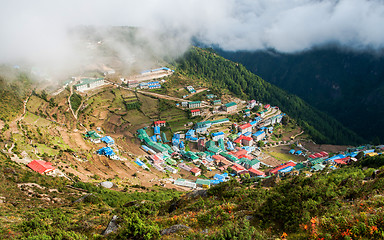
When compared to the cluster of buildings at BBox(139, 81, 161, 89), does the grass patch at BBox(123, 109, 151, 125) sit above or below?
below

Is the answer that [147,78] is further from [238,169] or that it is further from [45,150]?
[45,150]

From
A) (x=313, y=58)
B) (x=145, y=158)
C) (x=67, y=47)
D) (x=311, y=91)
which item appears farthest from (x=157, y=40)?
(x=313, y=58)

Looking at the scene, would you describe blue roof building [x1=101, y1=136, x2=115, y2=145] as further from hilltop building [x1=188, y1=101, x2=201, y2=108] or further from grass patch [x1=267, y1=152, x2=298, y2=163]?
grass patch [x1=267, y1=152, x2=298, y2=163]

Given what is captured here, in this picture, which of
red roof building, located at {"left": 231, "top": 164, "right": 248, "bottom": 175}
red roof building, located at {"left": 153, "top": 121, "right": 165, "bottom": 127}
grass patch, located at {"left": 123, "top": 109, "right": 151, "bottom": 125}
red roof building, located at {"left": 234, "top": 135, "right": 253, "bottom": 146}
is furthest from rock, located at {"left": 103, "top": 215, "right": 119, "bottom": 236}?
red roof building, located at {"left": 234, "top": 135, "right": 253, "bottom": 146}

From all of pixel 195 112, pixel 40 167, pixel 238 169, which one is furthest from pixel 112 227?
pixel 195 112

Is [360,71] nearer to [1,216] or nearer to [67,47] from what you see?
[67,47]

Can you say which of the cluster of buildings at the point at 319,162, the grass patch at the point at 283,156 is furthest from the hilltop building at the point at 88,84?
the cluster of buildings at the point at 319,162

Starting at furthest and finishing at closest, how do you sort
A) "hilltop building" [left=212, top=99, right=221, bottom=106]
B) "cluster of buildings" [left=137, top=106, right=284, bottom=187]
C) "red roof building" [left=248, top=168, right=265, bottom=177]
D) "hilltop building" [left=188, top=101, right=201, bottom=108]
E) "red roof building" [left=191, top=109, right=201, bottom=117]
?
"hilltop building" [left=212, top=99, right=221, bottom=106], "hilltop building" [left=188, top=101, right=201, bottom=108], "red roof building" [left=191, top=109, right=201, bottom=117], "cluster of buildings" [left=137, top=106, right=284, bottom=187], "red roof building" [left=248, top=168, right=265, bottom=177]
